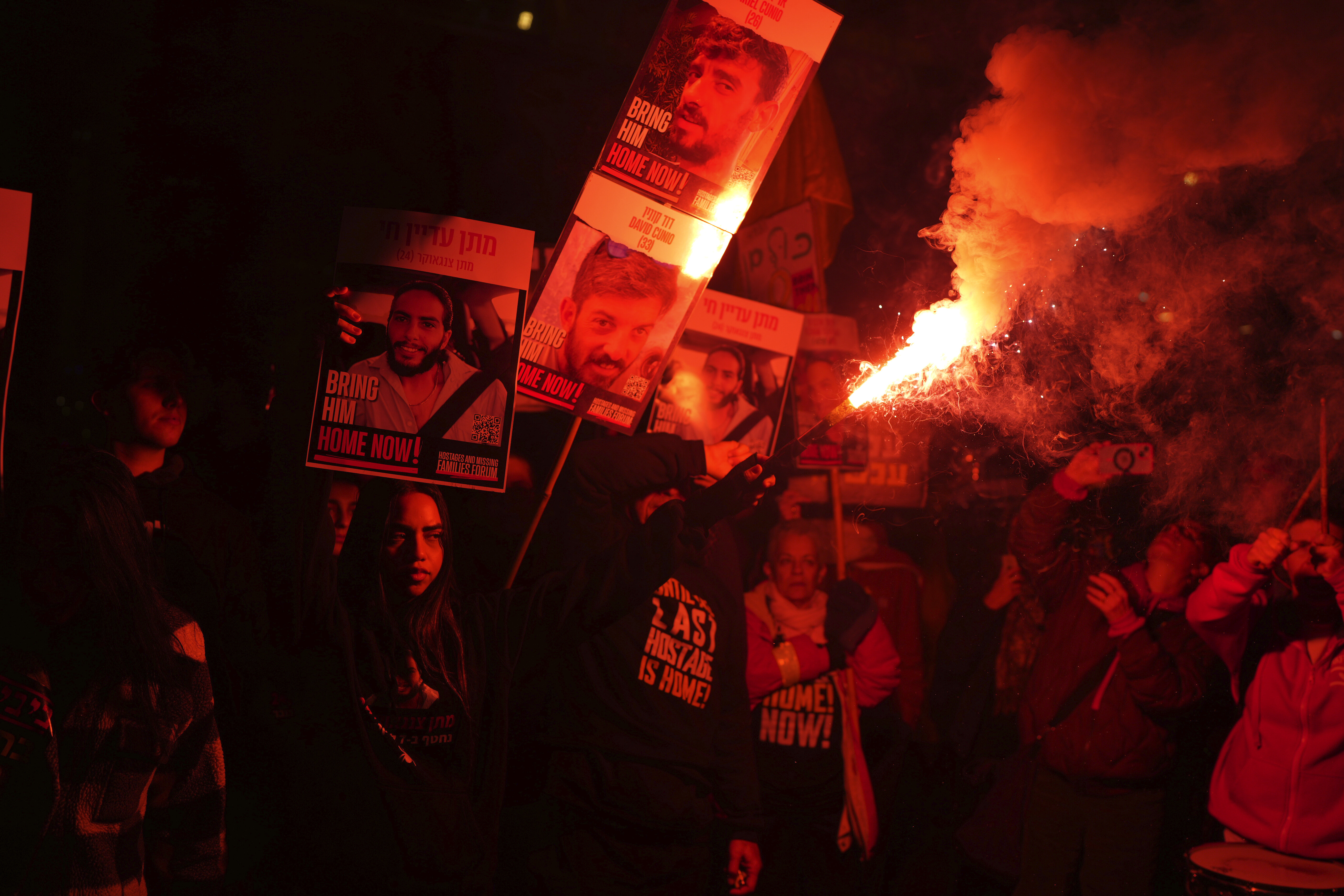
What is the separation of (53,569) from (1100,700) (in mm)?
3843

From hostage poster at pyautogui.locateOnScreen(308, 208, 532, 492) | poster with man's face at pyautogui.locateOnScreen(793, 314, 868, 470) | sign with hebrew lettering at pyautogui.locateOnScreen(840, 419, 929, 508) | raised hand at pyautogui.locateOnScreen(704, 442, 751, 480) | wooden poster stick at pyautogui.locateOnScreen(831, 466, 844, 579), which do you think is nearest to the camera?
hostage poster at pyautogui.locateOnScreen(308, 208, 532, 492)

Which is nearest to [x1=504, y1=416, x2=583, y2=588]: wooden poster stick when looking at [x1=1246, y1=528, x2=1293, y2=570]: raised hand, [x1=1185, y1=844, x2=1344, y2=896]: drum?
[x1=1185, y1=844, x2=1344, y2=896]: drum

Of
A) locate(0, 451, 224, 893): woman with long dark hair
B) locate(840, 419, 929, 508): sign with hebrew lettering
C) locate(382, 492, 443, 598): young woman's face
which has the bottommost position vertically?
locate(0, 451, 224, 893): woman with long dark hair

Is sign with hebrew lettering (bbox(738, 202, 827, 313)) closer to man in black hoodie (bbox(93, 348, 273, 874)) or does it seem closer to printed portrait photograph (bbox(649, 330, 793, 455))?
printed portrait photograph (bbox(649, 330, 793, 455))

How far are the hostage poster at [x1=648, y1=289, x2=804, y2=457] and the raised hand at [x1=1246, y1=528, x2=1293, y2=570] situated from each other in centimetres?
216

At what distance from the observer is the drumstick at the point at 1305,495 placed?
11.0ft

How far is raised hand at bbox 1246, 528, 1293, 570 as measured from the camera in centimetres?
330

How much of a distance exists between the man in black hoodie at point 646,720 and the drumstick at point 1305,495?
2.49 m

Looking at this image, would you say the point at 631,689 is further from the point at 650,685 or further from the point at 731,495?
the point at 731,495

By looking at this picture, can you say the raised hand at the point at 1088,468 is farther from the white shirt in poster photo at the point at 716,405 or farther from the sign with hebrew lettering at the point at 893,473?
the white shirt in poster photo at the point at 716,405

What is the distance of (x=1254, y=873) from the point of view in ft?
9.43

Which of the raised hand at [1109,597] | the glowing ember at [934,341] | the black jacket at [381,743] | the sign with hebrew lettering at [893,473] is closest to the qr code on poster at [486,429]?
the black jacket at [381,743]

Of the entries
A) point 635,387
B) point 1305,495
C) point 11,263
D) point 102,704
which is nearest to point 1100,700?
point 1305,495

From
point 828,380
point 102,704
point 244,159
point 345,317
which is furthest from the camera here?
point 828,380
